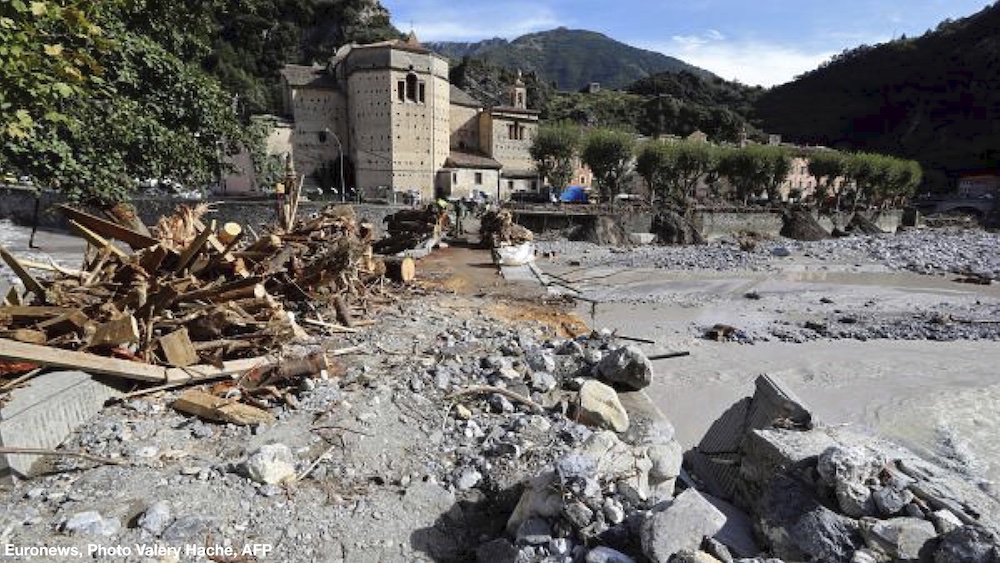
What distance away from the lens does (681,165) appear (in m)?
47.6

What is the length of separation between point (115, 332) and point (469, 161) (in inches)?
1782

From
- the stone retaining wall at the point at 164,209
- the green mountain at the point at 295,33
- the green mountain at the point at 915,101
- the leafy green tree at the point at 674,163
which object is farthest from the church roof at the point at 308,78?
the green mountain at the point at 915,101

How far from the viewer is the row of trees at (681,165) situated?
44.9 metres

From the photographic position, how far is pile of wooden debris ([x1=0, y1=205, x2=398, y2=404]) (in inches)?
208

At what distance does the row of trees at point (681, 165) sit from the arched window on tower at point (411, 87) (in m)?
10.8

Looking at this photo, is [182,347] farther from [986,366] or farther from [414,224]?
[986,366]

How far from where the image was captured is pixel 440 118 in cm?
4753

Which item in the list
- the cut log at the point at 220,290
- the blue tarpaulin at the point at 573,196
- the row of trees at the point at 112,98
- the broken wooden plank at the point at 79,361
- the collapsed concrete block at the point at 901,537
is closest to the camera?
the collapsed concrete block at the point at 901,537

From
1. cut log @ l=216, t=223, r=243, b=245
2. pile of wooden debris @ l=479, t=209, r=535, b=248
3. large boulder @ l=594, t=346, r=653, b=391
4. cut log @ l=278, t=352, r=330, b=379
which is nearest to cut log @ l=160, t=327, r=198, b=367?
cut log @ l=278, t=352, r=330, b=379

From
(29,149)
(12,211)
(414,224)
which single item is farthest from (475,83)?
(29,149)

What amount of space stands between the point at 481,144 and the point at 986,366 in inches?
1785

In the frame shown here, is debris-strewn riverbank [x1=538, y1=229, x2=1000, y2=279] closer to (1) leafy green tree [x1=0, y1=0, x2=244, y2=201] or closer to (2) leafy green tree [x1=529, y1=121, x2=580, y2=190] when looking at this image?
(2) leafy green tree [x1=529, y1=121, x2=580, y2=190]

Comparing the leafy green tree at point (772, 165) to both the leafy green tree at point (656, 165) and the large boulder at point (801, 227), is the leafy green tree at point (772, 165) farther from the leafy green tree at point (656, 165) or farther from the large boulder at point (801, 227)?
the leafy green tree at point (656, 165)

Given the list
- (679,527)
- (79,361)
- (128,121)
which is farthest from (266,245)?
(679,527)
